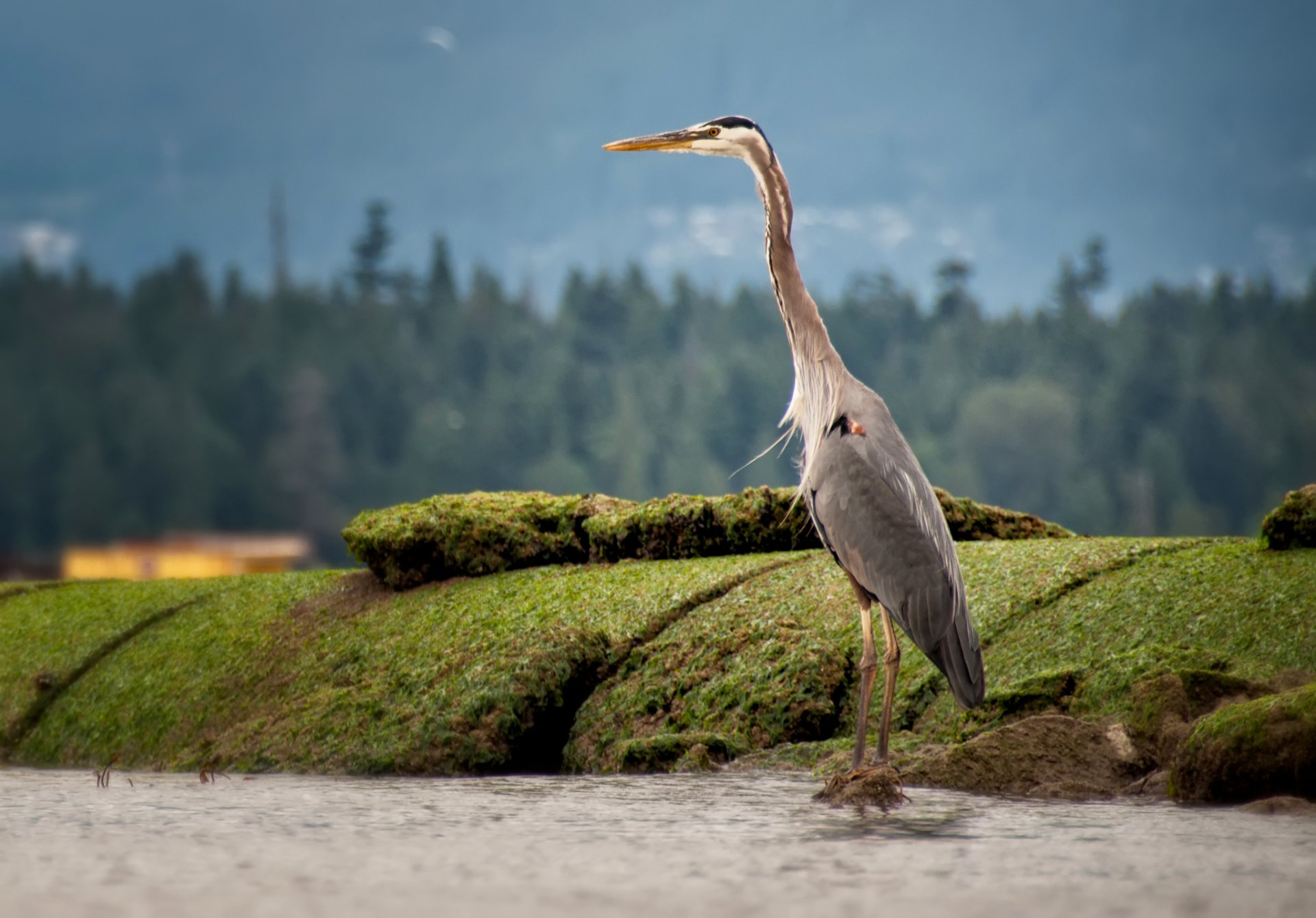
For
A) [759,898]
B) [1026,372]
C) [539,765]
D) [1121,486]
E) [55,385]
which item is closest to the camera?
[759,898]

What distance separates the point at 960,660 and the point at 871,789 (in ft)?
2.04

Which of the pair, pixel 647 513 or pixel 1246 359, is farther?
pixel 1246 359

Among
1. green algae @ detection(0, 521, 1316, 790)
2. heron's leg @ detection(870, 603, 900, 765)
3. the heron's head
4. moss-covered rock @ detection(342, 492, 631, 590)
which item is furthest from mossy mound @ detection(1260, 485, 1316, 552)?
moss-covered rock @ detection(342, 492, 631, 590)

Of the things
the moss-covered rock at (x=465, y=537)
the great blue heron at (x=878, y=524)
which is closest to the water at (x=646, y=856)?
the great blue heron at (x=878, y=524)

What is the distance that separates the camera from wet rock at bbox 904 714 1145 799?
5895 millimetres

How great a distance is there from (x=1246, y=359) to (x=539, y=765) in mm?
95434

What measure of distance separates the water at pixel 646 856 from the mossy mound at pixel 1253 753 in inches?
7.2

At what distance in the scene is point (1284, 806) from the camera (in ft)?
16.9

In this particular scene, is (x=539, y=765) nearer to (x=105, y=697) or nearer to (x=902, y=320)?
(x=105, y=697)

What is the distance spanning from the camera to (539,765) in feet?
25.5

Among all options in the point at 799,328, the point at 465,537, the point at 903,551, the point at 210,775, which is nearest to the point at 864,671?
the point at 903,551

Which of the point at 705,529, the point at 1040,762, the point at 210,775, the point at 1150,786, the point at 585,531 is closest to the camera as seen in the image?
the point at 1150,786

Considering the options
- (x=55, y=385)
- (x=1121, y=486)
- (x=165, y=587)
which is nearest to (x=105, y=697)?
(x=165, y=587)

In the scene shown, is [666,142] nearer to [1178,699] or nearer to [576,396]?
→ [1178,699]
